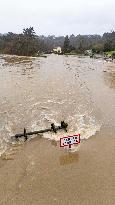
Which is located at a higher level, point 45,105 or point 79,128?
A: point 45,105

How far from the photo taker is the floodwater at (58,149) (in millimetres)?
13688

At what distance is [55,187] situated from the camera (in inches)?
555

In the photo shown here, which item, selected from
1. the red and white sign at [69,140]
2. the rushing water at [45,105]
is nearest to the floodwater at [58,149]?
the rushing water at [45,105]

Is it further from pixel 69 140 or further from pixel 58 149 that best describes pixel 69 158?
pixel 58 149

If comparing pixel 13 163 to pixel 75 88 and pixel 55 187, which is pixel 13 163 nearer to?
pixel 55 187

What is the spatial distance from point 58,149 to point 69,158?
4.13 feet

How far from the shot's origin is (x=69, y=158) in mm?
16969

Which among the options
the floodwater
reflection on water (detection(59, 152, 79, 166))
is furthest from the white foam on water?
reflection on water (detection(59, 152, 79, 166))

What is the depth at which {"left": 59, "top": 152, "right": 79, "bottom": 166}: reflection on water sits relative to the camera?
16556 mm

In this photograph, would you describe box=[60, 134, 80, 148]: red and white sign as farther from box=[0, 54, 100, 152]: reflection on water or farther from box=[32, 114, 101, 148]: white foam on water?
box=[0, 54, 100, 152]: reflection on water

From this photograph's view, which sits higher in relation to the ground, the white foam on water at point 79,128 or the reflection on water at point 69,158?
the white foam on water at point 79,128

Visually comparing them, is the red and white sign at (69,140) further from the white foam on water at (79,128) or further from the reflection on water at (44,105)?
the reflection on water at (44,105)

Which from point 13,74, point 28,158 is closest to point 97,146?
point 28,158

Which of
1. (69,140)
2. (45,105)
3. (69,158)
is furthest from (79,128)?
(45,105)
